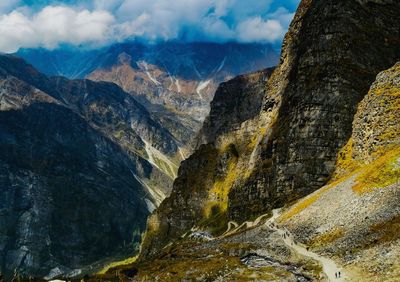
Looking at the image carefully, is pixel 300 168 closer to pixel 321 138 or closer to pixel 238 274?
pixel 321 138

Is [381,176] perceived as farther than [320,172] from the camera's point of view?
No

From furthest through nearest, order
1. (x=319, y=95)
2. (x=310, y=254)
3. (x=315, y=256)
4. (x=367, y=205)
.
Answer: (x=319, y=95), (x=367, y=205), (x=310, y=254), (x=315, y=256)

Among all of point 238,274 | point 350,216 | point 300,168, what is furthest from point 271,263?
point 300,168

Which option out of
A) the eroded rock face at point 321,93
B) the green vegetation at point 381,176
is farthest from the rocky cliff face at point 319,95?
the green vegetation at point 381,176

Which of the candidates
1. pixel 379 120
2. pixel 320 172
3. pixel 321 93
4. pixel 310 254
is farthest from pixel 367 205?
pixel 321 93

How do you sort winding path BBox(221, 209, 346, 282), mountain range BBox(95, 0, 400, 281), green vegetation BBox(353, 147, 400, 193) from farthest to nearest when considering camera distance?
green vegetation BBox(353, 147, 400, 193), mountain range BBox(95, 0, 400, 281), winding path BBox(221, 209, 346, 282)

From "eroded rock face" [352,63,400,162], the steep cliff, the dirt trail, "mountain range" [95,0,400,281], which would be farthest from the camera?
"eroded rock face" [352,63,400,162]

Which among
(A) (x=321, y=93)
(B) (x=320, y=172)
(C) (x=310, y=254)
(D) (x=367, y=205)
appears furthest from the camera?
(A) (x=321, y=93)

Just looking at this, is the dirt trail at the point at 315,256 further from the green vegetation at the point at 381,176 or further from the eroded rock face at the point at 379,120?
the eroded rock face at the point at 379,120

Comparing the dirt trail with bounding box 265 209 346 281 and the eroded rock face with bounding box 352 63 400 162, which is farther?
the eroded rock face with bounding box 352 63 400 162

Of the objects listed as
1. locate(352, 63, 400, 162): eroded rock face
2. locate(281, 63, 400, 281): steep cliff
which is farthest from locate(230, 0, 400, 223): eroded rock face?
locate(352, 63, 400, 162): eroded rock face

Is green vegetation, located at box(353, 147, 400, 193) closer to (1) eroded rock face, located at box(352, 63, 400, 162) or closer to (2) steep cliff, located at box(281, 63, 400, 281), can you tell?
(2) steep cliff, located at box(281, 63, 400, 281)

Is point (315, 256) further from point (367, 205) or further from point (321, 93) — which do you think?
point (321, 93)
